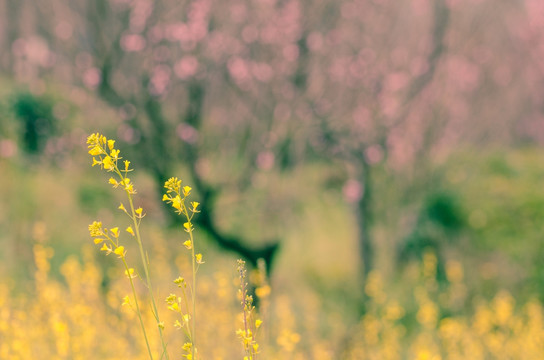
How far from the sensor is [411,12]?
333 inches

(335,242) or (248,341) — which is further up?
(248,341)

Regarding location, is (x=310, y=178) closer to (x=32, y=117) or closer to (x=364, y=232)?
(x=364, y=232)

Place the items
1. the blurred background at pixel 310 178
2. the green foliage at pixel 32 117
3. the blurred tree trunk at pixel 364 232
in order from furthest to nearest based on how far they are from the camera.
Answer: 1. the green foliage at pixel 32 117
2. the blurred tree trunk at pixel 364 232
3. the blurred background at pixel 310 178

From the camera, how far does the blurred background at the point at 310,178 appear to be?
5.84 m

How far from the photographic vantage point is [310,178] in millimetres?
9367

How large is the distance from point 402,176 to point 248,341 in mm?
6672

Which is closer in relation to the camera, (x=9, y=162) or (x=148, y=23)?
(x=148, y=23)

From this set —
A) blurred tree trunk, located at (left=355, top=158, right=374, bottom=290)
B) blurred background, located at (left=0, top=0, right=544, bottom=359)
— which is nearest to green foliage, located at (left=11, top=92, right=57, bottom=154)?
blurred background, located at (left=0, top=0, right=544, bottom=359)

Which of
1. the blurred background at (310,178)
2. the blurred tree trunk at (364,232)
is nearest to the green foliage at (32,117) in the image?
the blurred background at (310,178)

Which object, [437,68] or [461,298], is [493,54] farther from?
[461,298]

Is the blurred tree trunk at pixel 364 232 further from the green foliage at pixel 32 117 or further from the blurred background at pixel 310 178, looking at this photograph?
the green foliage at pixel 32 117

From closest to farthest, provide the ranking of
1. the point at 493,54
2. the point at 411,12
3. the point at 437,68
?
the point at 437,68 < the point at 411,12 < the point at 493,54

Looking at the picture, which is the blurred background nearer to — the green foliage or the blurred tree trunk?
the blurred tree trunk

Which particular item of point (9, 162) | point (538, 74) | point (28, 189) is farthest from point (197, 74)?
point (538, 74)
